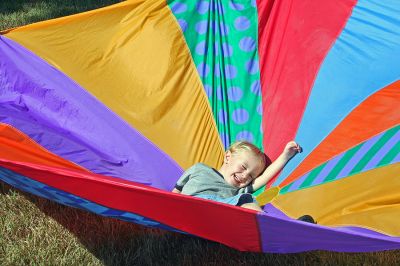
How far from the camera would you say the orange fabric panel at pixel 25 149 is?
204 centimetres

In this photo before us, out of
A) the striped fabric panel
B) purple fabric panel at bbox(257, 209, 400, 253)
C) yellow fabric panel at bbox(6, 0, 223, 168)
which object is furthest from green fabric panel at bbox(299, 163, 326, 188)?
purple fabric panel at bbox(257, 209, 400, 253)

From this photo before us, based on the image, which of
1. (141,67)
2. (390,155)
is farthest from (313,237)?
(141,67)

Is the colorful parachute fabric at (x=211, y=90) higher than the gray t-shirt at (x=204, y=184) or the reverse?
higher

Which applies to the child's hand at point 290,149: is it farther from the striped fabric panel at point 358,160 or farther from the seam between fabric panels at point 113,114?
the seam between fabric panels at point 113,114

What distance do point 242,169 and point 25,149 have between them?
77cm

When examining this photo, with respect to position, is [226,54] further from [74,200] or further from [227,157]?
[74,200]

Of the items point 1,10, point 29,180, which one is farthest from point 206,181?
point 1,10

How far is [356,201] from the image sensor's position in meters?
2.00

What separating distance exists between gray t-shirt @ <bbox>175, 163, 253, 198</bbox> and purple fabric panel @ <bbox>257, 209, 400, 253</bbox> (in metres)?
0.56

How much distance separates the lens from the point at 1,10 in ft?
16.0

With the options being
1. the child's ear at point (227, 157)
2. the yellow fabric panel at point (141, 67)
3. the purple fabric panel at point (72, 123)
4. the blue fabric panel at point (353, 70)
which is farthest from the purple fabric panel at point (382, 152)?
the purple fabric panel at point (72, 123)

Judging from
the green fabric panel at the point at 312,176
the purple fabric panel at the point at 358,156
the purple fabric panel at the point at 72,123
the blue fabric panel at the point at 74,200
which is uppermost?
the purple fabric panel at the point at 358,156

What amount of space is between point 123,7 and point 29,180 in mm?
1109

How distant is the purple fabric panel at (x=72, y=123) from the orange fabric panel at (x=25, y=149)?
0.06 metres
